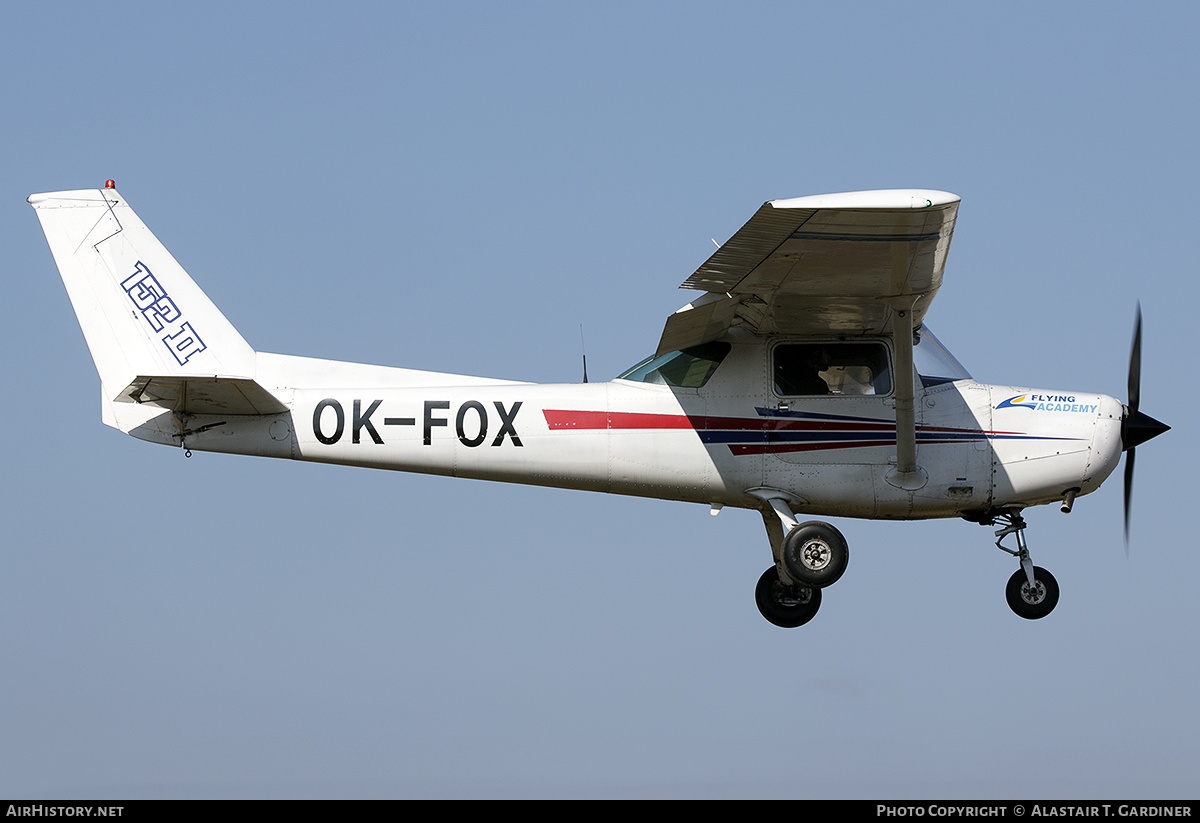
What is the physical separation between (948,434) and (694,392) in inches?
87.1

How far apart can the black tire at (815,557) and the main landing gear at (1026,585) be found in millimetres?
1568

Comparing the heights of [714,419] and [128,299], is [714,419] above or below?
below

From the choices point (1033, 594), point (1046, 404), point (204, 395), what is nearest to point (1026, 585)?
point (1033, 594)

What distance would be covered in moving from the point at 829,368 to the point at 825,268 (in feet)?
5.33

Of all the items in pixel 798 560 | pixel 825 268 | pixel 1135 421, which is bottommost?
pixel 798 560

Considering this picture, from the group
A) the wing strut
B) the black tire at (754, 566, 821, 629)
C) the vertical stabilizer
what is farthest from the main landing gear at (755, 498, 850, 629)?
the vertical stabilizer

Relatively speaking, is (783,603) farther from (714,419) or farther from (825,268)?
(825,268)

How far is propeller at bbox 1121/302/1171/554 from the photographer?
502 inches

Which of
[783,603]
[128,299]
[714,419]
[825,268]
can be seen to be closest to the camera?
[825,268]

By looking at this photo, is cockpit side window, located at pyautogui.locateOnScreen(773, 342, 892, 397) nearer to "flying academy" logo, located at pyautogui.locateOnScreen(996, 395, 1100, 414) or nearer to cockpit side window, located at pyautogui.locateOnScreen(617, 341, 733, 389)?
cockpit side window, located at pyautogui.locateOnScreen(617, 341, 733, 389)

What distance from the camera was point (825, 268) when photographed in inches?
439
